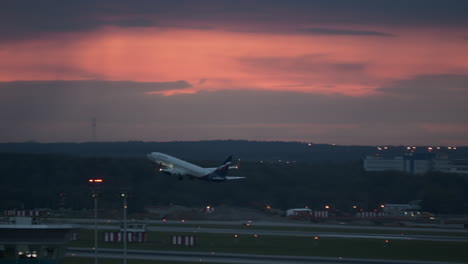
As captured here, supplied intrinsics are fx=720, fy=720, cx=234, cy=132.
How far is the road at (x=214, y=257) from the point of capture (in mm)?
67625

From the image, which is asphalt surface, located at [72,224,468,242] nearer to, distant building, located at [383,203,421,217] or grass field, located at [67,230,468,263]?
grass field, located at [67,230,468,263]

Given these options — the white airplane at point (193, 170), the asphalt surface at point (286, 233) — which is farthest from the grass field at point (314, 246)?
the white airplane at point (193, 170)

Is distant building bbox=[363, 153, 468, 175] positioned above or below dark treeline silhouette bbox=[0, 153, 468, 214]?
above

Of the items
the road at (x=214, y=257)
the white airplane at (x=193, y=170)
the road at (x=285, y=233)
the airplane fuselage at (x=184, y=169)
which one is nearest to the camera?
the road at (x=214, y=257)

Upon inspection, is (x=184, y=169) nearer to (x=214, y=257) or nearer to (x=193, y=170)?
(x=193, y=170)

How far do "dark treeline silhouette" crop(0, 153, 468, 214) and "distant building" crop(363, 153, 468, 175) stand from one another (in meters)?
4.33

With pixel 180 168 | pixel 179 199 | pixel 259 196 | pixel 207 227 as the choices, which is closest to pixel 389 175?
pixel 259 196

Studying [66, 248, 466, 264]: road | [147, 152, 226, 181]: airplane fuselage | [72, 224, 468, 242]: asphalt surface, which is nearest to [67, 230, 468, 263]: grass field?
[66, 248, 466, 264]: road

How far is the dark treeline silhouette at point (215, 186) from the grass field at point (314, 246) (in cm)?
5227

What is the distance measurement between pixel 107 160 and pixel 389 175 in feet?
243

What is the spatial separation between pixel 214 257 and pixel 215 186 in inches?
3928

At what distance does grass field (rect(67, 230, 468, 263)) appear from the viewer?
74812mm

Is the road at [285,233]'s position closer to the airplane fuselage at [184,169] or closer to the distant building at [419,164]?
the airplane fuselage at [184,169]

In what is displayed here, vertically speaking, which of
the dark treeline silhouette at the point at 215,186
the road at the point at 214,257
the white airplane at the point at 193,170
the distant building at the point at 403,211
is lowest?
the distant building at the point at 403,211
